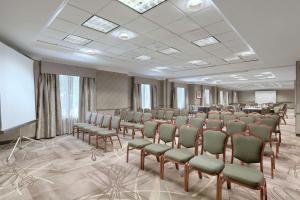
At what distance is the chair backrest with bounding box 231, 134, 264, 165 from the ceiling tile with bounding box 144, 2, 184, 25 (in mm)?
2207

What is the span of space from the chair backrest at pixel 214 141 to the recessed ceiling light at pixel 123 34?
252cm

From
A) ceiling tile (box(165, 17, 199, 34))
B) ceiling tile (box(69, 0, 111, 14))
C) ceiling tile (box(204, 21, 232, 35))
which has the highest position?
ceiling tile (box(69, 0, 111, 14))

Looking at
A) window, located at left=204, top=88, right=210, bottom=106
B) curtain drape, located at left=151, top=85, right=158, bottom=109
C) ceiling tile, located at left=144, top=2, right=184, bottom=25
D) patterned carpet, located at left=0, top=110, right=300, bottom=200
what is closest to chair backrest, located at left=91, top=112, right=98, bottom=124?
patterned carpet, located at left=0, top=110, right=300, bottom=200

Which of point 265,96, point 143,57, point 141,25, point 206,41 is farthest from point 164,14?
point 265,96

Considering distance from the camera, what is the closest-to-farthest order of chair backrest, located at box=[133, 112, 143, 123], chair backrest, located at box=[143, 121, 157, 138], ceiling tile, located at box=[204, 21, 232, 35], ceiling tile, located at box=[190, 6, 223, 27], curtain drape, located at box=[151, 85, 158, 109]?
ceiling tile, located at box=[190, 6, 223, 27] → ceiling tile, located at box=[204, 21, 232, 35] → chair backrest, located at box=[143, 121, 157, 138] → chair backrest, located at box=[133, 112, 143, 123] → curtain drape, located at box=[151, 85, 158, 109]

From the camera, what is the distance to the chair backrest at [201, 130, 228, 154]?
276 cm

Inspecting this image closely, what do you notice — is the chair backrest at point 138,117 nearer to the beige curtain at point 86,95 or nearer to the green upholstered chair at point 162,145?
the beige curtain at point 86,95

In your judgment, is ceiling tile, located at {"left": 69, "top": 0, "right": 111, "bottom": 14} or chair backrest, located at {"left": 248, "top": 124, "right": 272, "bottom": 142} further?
chair backrest, located at {"left": 248, "top": 124, "right": 272, "bottom": 142}

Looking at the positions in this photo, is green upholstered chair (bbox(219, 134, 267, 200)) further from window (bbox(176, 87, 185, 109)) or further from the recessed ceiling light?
window (bbox(176, 87, 185, 109))

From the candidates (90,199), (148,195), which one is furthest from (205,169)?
(90,199)

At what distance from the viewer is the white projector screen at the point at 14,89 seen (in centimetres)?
333

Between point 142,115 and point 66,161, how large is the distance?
2914 millimetres

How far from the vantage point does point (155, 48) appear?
4590 millimetres

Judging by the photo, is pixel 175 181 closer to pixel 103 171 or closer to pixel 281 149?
pixel 103 171
